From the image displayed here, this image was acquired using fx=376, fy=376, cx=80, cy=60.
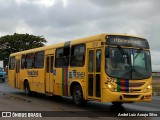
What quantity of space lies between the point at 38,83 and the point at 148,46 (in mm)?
7836

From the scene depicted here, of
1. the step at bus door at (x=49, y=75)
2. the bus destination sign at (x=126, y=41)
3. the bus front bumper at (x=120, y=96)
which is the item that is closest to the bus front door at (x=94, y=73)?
the bus front bumper at (x=120, y=96)

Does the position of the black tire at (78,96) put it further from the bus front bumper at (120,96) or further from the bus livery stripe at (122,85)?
the bus livery stripe at (122,85)

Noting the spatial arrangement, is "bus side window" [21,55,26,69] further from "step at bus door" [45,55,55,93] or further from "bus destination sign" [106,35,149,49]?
"bus destination sign" [106,35,149,49]

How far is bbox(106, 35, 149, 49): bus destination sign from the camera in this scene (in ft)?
47.5

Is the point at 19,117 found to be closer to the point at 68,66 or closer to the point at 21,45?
the point at 68,66

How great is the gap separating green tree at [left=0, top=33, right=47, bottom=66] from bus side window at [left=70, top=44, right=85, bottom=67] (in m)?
64.3

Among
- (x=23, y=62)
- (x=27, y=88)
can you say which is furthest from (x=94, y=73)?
(x=23, y=62)

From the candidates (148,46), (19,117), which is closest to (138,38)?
(148,46)

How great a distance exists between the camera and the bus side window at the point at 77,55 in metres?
15.9

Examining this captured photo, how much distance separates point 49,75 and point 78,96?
145 inches

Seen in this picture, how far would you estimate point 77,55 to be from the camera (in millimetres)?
16312

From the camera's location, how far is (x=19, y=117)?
41.2 ft

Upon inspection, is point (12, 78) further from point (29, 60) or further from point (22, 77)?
point (29, 60)

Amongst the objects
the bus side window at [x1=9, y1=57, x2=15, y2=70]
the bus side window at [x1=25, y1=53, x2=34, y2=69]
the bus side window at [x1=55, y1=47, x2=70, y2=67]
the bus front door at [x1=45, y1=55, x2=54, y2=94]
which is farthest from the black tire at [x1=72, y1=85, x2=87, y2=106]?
the bus side window at [x1=9, y1=57, x2=15, y2=70]
